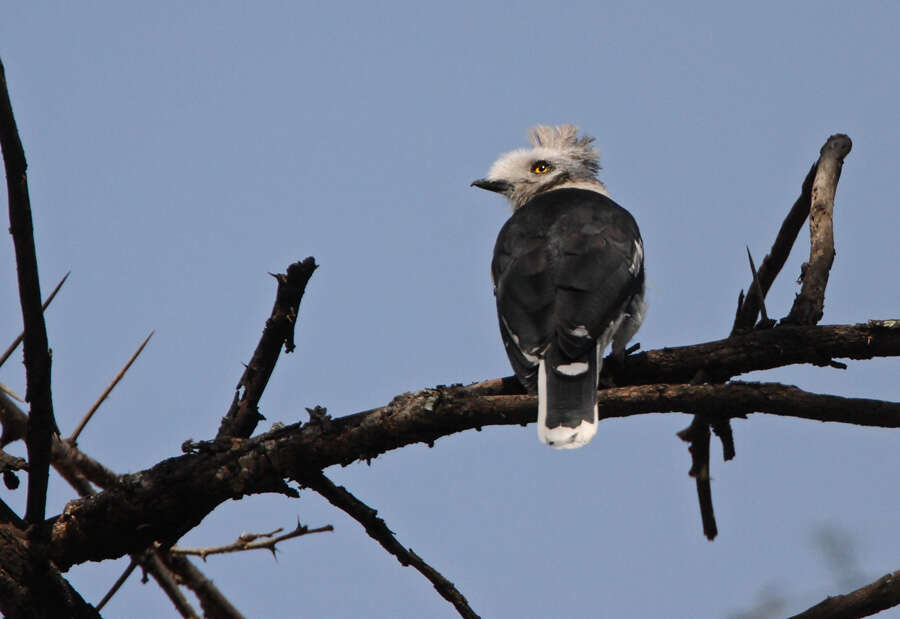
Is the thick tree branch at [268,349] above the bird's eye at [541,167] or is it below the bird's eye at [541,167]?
below

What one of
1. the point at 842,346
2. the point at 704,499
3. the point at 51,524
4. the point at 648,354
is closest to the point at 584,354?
the point at 648,354

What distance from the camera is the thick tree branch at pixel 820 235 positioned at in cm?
436

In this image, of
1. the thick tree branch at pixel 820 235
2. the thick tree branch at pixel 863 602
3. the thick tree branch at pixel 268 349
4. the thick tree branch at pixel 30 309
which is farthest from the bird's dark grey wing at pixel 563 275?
the thick tree branch at pixel 30 309

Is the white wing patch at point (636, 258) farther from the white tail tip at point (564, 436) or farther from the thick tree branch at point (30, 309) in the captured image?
the thick tree branch at point (30, 309)

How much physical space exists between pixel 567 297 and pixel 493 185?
3318 mm

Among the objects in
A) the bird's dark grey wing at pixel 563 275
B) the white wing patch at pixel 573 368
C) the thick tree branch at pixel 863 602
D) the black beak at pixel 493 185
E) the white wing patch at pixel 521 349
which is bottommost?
the thick tree branch at pixel 863 602

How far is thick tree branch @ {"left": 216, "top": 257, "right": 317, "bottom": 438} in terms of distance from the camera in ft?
13.2

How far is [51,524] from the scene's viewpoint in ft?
13.1

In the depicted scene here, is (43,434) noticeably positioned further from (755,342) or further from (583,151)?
(583,151)

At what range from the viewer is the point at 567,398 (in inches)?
178

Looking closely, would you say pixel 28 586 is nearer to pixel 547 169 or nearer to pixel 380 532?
pixel 380 532

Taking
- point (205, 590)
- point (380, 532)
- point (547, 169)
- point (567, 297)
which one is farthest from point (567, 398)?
point (547, 169)

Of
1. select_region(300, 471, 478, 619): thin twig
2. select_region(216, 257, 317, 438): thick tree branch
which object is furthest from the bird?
select_region(216, 257, 317, 438): thick tree branch

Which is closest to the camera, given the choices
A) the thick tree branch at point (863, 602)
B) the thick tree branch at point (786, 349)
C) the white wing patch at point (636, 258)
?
the thick tree branch at point (863, 602)
